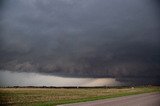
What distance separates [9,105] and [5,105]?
1.59 feet

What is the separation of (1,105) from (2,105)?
0.25 m

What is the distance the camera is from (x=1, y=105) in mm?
25453

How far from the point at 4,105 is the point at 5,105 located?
0.13 meters

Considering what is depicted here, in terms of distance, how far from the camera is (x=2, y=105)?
25.2m

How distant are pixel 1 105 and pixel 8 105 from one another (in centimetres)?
81

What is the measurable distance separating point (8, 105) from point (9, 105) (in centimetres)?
9

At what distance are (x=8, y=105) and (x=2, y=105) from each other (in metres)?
0.59

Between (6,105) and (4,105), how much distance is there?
208 millimetres

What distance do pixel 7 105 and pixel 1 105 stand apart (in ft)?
2.08

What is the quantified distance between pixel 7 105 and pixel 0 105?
72cm

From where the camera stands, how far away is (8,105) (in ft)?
82.3

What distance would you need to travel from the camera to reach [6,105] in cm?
2536

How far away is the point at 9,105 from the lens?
25062 mm

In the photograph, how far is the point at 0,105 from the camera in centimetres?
2545
